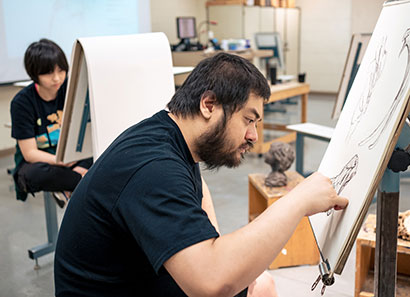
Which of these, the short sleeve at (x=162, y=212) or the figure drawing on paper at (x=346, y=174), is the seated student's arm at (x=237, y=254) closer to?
the short sleeve at (x=162, y=212)

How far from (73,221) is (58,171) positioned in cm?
134

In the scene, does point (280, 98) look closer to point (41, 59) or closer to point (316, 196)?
point (41, 59)

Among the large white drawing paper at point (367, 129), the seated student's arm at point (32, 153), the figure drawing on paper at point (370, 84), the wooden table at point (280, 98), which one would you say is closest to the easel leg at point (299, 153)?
the wooden table at point (280, 98)

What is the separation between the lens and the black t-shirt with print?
2402 mm

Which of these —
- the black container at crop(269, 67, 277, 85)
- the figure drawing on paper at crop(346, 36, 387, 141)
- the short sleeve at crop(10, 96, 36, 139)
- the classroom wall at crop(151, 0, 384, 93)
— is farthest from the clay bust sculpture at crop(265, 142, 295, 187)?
the classroom wall at crop(151, 0, 384, 93)

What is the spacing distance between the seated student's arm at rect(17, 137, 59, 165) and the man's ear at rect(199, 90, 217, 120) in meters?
1.50

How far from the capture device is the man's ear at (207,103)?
1.03m

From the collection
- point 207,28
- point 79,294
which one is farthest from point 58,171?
point 207,28

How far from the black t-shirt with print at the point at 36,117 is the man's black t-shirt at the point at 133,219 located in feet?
4.84

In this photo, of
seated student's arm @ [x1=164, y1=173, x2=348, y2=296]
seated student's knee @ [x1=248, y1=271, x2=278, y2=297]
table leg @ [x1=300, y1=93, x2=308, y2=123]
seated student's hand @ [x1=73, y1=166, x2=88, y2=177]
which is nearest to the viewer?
seated student's arm @ [x1=164, y1=173, x2=348, y2=296]

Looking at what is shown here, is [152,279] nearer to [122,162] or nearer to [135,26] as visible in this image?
[122,162]

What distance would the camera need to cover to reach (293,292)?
2268 mm

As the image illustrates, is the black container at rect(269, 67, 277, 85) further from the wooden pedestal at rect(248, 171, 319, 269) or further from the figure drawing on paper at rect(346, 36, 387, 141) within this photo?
the figure drawing on paper at rect(346, 36, 387, 141)

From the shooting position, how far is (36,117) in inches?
96.1
